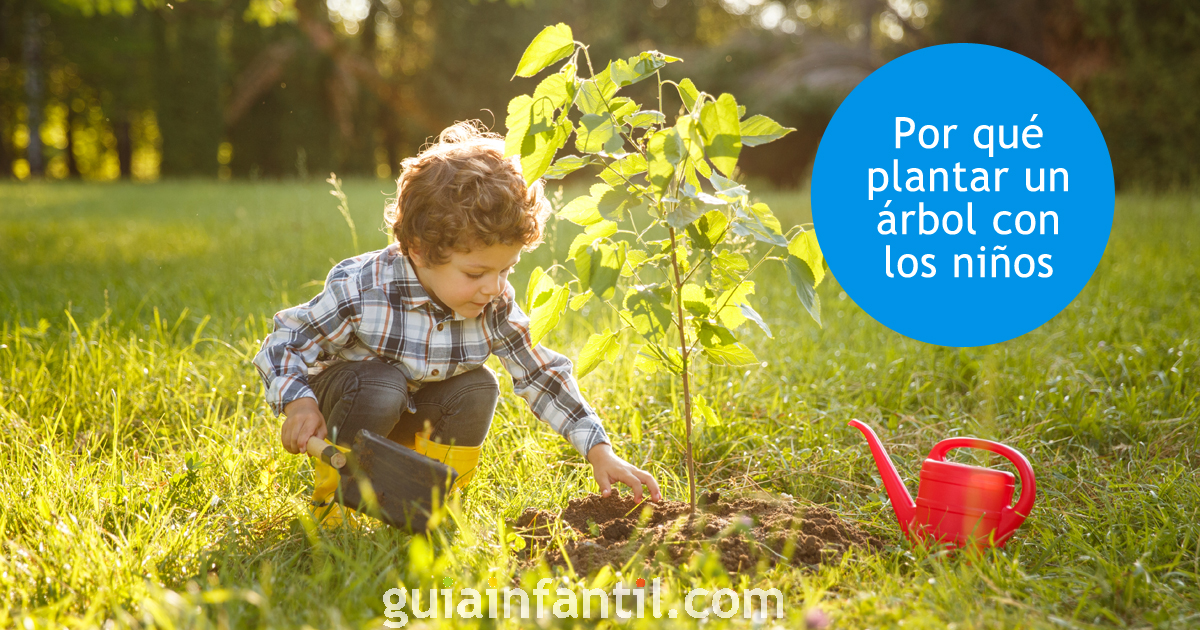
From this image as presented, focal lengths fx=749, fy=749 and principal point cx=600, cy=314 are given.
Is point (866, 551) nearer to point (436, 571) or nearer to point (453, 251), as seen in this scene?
point (436, 571)

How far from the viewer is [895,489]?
1753 millimetres

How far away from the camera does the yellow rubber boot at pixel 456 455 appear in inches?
76.7

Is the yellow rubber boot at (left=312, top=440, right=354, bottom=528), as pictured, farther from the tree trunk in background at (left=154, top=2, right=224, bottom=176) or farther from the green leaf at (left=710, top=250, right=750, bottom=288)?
the tree trunk in background at (left=154, top=2, right=224, bottom=176)

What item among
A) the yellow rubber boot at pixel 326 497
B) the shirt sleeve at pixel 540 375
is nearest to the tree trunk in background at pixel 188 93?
the shirt sleeve at pixel 540 375

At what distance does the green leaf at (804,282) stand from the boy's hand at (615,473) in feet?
1.89

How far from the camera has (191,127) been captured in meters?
16.7

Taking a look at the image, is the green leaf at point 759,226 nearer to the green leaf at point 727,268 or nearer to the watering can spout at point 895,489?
the green leaf at point 727,268

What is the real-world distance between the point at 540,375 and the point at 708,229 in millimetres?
676

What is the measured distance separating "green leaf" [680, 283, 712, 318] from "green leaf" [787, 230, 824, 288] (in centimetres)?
23

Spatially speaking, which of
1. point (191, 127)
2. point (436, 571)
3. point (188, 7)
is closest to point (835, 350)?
point (436, 571)

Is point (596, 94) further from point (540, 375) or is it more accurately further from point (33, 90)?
point (33, 90)

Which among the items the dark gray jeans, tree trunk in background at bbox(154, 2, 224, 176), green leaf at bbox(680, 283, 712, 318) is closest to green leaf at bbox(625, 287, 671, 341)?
green leaf at bbox(680, 283, 712, 318)

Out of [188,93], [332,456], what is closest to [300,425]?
[332,456]

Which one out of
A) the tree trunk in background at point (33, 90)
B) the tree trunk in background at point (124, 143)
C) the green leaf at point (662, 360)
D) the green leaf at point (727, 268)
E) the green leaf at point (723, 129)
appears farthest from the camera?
the tree trunk in background at point (124, 143)
